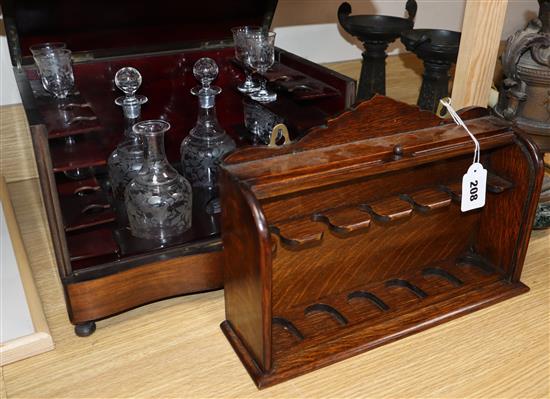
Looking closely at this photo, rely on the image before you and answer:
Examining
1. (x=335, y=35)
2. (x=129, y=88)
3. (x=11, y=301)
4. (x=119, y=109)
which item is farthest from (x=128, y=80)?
(x=335, y=35)

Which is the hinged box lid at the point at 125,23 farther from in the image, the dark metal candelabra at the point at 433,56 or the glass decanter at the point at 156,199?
the dark metal candelabra at the point at 433,56

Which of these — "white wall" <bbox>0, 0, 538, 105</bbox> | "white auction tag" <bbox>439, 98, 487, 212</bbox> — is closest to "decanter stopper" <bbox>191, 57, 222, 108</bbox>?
"white auction tag" <bbox>439, 98, 487, 212</bbox>

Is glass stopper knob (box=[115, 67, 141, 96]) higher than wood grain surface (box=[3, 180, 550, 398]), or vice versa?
glass stopper knob (box=[115, 67, 141, 96])

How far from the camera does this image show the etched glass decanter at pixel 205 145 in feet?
4.53

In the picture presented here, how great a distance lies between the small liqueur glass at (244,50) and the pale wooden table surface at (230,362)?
0.60 metres

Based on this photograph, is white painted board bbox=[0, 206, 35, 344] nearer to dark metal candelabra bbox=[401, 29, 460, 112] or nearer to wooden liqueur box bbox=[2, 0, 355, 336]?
wooden liqueur box bbox=[2, 0, 355, 336]

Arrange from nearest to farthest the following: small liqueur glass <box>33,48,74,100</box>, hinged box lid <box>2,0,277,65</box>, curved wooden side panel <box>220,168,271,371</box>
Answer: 1. curved wooden side panel <box>220,168,271,371</box>
2. small liqueur glass <box>33,48,74,100</box>
3. hinged box lid <box>2,0,277,65</box>

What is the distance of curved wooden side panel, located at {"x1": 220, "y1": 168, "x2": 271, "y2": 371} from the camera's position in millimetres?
881

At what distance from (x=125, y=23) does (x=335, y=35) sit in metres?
0.88

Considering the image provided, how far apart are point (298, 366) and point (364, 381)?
0.12 m

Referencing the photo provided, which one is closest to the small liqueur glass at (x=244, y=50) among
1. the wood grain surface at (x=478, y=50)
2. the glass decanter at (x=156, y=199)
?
the glass decanter at (x=156, y=199)

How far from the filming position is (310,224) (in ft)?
3.33

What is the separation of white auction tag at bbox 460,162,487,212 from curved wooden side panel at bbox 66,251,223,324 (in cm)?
50

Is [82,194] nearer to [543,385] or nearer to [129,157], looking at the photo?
[129,157]
